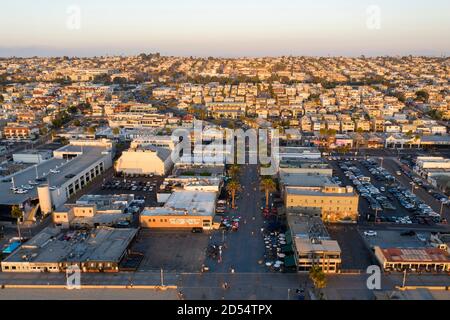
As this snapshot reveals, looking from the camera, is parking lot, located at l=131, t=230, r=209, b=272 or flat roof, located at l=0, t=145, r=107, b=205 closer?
parking lot, located at l=131, t=230, r=209, b=272

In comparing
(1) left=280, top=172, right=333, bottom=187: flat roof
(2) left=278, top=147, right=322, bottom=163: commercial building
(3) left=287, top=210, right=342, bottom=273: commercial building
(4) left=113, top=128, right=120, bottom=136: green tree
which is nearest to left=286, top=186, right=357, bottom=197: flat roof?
(1) left=280, top=172, right=333, bottom=187: flat roof

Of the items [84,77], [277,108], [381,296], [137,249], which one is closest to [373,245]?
[381,296]

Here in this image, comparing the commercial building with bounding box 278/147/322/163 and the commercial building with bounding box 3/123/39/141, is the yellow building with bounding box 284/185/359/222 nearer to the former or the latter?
the commercial building with bounding box 278/147/322/163

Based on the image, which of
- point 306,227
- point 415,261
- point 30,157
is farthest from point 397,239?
point 30,157

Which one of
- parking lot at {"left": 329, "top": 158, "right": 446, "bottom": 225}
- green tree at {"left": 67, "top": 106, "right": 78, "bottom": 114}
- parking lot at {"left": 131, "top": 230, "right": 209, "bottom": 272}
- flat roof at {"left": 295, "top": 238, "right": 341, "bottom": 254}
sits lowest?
parking lot at {"left": 131, "top": 230, "right": 209, "bottom": 272}

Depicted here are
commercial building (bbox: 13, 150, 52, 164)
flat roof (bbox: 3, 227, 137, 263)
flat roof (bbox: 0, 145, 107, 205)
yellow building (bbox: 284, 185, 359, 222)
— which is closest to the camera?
flat roof (bbox: 3, 227, 137, 263)

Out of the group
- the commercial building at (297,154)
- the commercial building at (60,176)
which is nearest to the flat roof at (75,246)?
the commercial building at (60,176)

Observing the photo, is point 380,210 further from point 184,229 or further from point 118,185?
point 118,185
